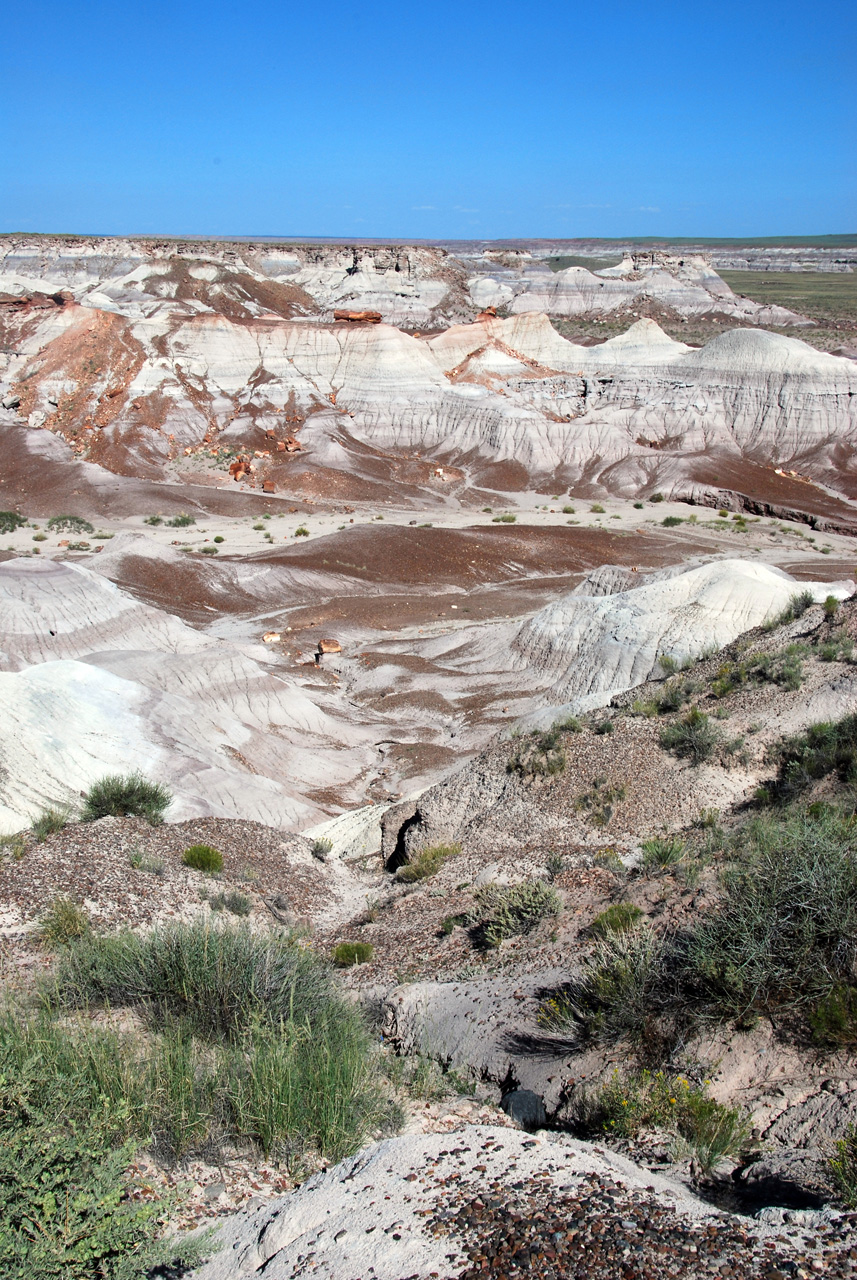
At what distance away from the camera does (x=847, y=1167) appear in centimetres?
456

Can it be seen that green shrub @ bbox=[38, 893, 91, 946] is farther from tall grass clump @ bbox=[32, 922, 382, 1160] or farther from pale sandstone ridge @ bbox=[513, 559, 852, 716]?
pale sandstone ridge @ bbox=[513, 559, 852, 716]

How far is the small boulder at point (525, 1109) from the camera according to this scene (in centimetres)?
610

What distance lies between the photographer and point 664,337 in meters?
80.9

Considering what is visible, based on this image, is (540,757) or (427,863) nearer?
(427,863)

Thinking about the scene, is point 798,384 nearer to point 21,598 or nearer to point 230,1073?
point 21,598

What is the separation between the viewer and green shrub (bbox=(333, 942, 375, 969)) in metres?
9.99

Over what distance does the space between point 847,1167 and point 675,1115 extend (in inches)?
44.1

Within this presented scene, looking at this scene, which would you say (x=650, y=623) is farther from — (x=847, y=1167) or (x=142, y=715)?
(x=847, y=1167)

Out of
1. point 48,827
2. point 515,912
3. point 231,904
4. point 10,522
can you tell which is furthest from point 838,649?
point 10,522

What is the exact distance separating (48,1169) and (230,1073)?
5.24 feet

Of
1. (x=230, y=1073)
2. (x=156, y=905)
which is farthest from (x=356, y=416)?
(x=230, y=1073)

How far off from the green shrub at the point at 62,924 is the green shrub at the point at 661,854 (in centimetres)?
597

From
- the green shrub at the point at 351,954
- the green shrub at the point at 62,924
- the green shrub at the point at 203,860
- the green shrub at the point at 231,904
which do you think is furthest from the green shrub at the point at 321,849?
the green shrub at the point at 62,924

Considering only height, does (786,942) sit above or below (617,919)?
above
